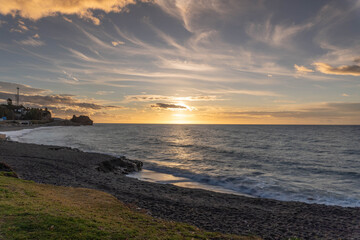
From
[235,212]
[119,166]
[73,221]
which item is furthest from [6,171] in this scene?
[235,212]

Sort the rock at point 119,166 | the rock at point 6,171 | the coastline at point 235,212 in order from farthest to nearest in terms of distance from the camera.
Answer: the rock at point 119,166
the rock at point 6,171
the coastline at point 235,212

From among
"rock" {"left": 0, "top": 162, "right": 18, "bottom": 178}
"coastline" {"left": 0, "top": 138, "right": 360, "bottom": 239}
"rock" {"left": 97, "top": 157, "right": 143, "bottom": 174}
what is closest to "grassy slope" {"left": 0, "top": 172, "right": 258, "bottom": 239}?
"coastline" {"left": 0, "top": 138, "right": 360, "bottom": 239}

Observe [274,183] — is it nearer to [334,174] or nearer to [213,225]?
[334,174]

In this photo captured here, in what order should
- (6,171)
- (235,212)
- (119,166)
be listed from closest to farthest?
(235,212) < (6,171) < (119,166)

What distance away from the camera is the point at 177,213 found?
14562mm

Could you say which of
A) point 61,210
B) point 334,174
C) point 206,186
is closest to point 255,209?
point 206,186

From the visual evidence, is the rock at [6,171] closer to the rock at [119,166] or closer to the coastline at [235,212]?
the coastline at [235,212]

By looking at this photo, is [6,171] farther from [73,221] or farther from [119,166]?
[119,166]

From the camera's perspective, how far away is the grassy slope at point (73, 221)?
879 centimetres

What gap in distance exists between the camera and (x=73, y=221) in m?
9.80

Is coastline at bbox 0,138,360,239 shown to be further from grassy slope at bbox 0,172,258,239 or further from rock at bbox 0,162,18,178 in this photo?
grassy slope at bbox 0,172,258,239

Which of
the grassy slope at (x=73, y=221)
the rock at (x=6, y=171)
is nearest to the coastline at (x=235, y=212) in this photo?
the rock at (x=6, y=171)

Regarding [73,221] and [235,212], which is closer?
[73,221]

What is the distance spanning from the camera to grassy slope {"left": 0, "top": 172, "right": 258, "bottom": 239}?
8789 millimetres
